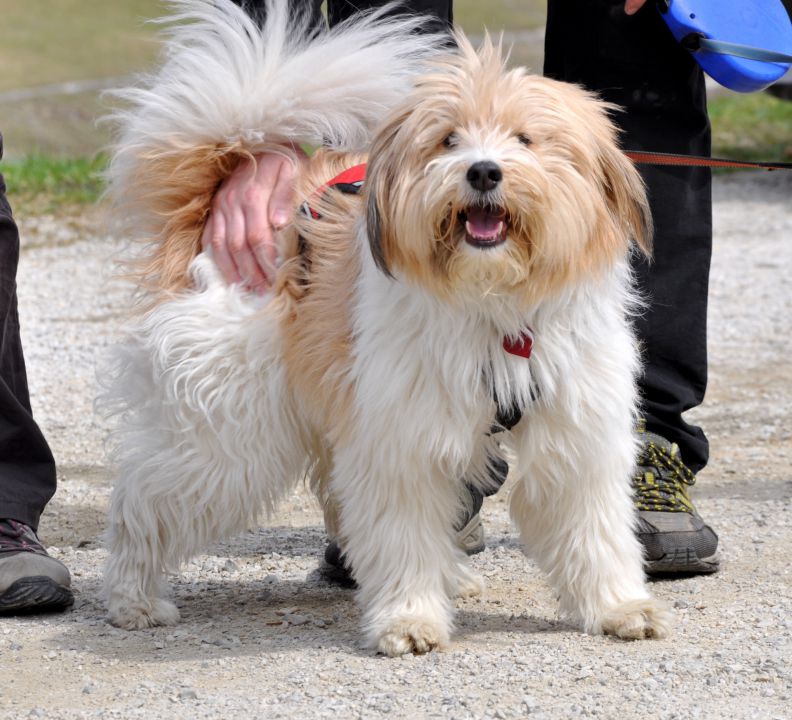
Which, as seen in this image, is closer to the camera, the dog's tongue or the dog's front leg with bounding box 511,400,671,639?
the dog's tongue

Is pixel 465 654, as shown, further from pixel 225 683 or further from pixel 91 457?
pixel 91 457

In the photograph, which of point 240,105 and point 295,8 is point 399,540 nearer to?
point 240,105

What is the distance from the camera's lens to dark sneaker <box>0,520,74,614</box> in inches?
147

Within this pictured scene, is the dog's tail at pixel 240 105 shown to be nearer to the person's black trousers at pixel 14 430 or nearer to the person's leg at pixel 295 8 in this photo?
the person's leg at pixel 295 8

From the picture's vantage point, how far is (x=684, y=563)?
386 cm

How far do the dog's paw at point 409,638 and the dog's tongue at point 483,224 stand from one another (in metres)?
0.95

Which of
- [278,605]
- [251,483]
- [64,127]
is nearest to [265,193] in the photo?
[251,483]

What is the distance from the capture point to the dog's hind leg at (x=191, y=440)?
3.48m

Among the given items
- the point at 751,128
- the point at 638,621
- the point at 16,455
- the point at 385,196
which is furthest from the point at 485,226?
the point at 751,128

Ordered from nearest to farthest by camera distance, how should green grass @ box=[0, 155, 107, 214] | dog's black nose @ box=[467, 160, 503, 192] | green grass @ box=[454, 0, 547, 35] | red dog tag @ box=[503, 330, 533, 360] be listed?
dog's black nose @ box=[467, 160, 503, 192] < red dog tag @ box=[503, 330, 533, 360] < green grass @ box=[0, 155, 107, 214] < green grass @ box=[454, 0, 547, 35]

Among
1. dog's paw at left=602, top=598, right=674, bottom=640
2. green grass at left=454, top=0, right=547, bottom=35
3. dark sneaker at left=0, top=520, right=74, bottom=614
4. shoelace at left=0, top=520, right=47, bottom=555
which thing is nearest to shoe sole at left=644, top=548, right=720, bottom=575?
dog's paw at left=602, top=598, right=674, bottom=640

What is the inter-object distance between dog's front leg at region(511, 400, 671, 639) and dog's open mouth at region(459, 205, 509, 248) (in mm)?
466

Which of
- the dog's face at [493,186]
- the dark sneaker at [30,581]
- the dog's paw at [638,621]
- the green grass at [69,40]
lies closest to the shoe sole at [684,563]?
the dog's paw at [638,621]

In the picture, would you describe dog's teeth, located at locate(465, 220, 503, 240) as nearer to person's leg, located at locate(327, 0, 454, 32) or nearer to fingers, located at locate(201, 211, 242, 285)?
fingers, located at locate(201, 211, 242, 285)
